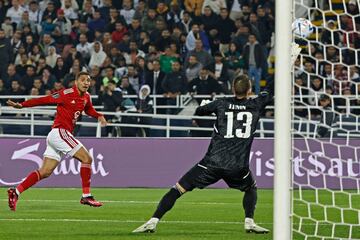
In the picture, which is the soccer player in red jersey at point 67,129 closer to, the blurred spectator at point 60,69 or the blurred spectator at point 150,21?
the blurred spectator at point 60,69

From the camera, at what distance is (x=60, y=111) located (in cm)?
1587

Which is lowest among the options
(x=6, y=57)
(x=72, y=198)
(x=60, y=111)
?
(x=72, y=198)

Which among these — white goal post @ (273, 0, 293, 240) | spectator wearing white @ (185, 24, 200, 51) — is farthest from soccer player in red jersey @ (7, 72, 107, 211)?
spectator wearing white @ (185, 24, 200, 51)

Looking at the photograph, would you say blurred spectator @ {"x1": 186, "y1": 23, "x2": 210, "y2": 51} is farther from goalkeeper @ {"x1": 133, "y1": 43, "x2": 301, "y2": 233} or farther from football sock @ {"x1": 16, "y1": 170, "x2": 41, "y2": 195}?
goalkeeper @ {"x1": 133, "y1": 43, "x2": 301, "y2": 233}

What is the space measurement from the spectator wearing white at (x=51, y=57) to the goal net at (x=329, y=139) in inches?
274

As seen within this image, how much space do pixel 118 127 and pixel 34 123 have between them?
1778 millimetres

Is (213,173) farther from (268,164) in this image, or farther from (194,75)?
(194,75)

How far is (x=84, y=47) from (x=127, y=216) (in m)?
11.4

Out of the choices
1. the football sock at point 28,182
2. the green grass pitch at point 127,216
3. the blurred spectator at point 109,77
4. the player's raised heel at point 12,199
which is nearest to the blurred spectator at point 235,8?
the blurred spectator at point 109,77

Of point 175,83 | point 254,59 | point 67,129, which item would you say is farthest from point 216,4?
point 67,129

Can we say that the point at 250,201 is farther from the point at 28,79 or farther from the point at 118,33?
the point at 118,33

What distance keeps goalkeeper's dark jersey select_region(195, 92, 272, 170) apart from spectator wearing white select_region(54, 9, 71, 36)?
47.9 ft

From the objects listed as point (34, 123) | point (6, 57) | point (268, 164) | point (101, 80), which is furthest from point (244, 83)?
point (6, 57)

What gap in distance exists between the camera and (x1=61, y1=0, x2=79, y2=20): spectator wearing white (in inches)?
1070
